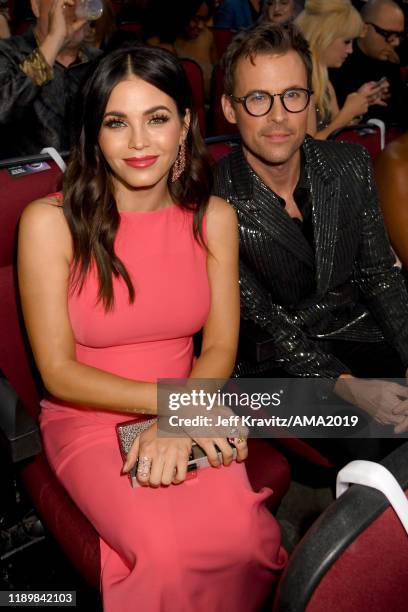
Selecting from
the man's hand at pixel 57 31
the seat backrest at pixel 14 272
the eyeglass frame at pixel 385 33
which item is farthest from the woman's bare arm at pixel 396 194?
the eyeglass frame at pixel 385 33

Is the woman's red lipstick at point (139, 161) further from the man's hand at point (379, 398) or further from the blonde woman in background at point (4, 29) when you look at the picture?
the blonde woman in background at point (4, 29)

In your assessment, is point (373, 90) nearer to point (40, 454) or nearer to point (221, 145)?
point (221, 145)

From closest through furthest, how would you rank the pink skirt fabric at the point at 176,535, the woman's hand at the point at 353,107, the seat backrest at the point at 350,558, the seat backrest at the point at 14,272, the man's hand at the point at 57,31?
the seat backrest at the point at 350,558 < the pink skirt fabric at the point at 176,535 < the seat backrest at the point at 14,272 < the man's hand at the point at 57,31 < the woman's hand at the point at 353,107

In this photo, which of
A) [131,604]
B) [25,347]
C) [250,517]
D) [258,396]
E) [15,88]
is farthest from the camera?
[15,88]

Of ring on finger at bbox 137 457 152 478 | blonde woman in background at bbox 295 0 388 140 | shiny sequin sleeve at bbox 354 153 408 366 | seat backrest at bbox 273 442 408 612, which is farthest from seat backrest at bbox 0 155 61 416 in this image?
blonde woman in background at bbox 295 0 388 140

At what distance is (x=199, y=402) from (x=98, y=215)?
47 centimetres

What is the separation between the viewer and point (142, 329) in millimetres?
1503

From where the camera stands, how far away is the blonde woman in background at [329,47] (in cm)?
286

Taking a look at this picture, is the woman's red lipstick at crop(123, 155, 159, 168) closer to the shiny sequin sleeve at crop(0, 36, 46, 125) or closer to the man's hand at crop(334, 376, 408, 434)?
the man's hand at crop(334, 376, 408, 434)

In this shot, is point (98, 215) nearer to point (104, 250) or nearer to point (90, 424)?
point (104, 250)

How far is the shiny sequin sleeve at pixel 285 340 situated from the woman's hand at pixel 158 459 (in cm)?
43

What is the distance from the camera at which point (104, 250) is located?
143 centimetres

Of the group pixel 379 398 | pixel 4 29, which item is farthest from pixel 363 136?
pixel 4 29

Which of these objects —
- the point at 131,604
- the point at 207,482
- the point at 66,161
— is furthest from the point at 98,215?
the point at 131,604
